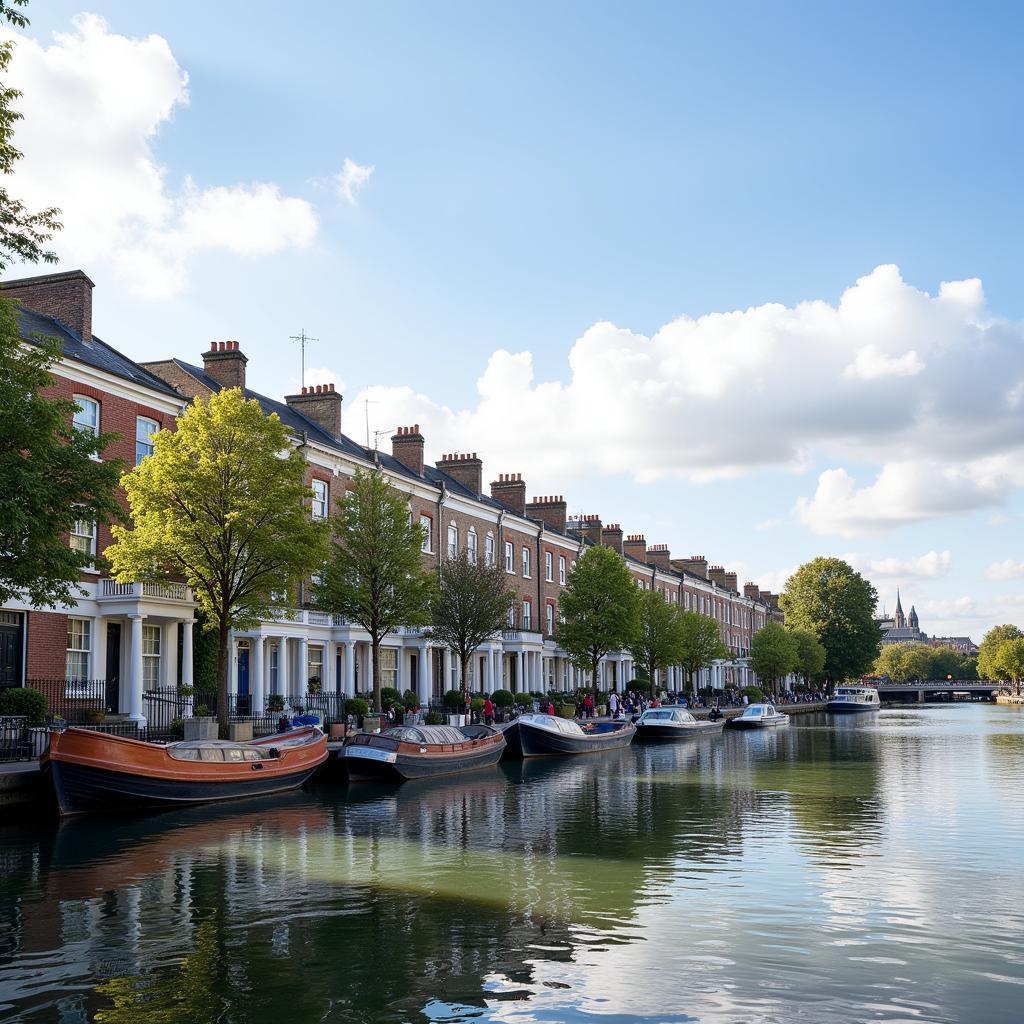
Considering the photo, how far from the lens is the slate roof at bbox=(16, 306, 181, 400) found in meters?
32.6

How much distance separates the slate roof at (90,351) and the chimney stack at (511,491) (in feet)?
101

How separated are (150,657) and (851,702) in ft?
280

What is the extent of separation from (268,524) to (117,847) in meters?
12.3

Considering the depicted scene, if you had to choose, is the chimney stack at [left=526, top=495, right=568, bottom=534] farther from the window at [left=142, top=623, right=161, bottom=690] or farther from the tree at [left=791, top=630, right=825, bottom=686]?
the tree at [left=791, top=630, right=825, bottom=686]

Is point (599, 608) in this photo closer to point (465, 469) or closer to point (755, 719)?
point (465, 469)

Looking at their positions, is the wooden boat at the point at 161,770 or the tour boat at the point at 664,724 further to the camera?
the tour boat at the point at 664,724

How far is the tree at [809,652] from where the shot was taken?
365ft

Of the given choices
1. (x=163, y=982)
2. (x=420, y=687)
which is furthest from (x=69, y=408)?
(x=420, y=687)

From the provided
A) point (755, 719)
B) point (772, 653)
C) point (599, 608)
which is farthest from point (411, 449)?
point (772, 653)

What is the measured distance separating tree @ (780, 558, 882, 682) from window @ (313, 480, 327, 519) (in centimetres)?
8952

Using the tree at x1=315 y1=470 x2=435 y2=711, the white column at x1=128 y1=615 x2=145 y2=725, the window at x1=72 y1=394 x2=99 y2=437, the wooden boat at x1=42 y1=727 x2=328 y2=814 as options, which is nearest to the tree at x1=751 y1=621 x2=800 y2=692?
the tree at x1=315 y1=470 x2=435 y2=711

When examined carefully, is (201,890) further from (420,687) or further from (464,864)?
(420,687)

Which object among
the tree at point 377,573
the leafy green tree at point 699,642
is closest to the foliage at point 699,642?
the leafy green tree at point 699,642

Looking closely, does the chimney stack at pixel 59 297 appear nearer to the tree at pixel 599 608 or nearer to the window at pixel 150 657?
the window at pixel 150 657
